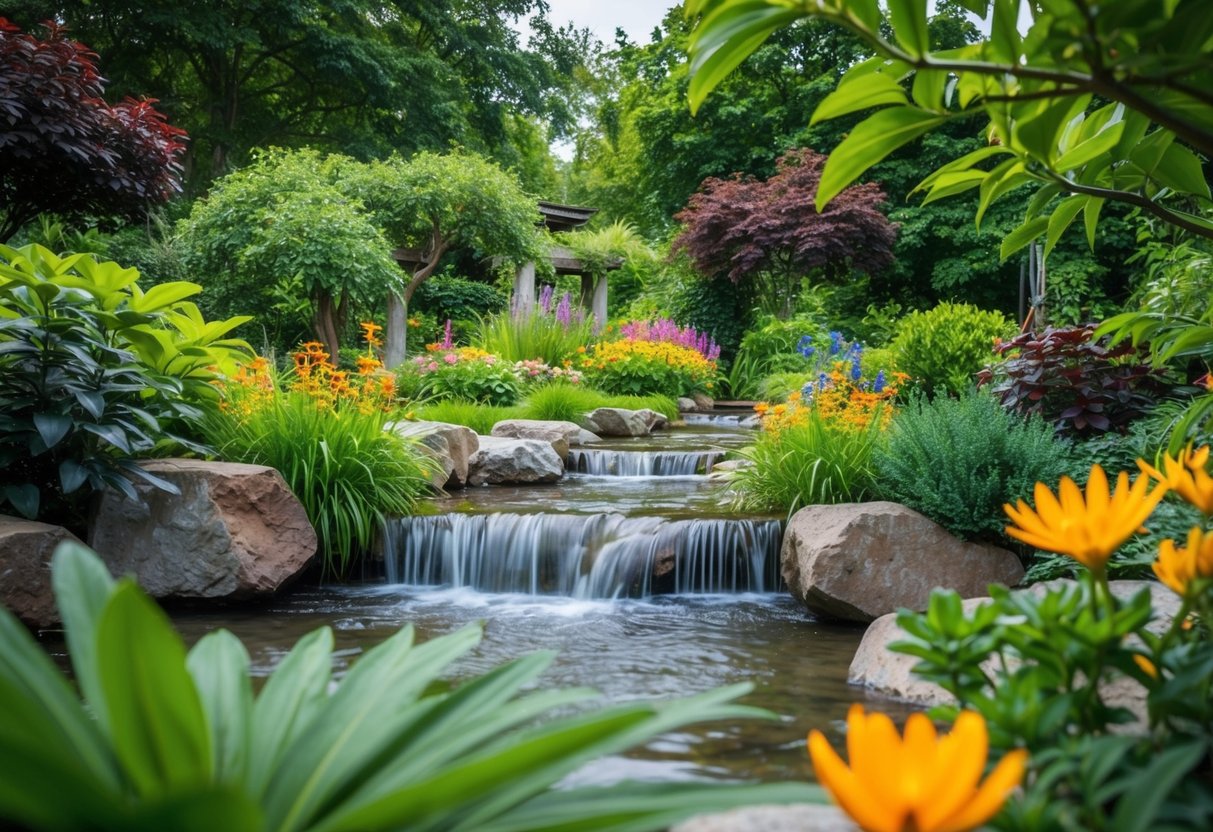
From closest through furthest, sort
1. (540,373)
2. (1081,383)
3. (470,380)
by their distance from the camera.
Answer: (1081,383) < (470,380) < (540,373)

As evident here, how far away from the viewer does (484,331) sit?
42.3 ft

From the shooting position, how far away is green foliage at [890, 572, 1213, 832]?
1021 mm

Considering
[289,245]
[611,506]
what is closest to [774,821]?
[611,506]

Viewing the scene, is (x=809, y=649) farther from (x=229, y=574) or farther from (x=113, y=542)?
(x=113, y=542)

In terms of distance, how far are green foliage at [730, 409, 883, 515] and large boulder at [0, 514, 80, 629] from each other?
3604 mm

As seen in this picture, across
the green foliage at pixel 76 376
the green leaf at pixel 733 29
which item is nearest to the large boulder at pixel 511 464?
the green foliage at pixel 76 376

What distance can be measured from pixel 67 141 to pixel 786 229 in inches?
441

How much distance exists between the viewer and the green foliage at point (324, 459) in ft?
A: 17.0

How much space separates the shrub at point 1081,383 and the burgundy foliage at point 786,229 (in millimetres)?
9564

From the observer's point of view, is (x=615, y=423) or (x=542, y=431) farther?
(x=615, y=423)

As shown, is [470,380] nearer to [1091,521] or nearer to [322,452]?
[322,452]

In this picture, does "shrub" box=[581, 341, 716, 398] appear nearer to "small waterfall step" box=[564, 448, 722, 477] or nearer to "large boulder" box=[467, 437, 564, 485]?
"small waterfall step" box=[564, 448, 722, 477]

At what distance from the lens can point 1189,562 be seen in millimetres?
1154

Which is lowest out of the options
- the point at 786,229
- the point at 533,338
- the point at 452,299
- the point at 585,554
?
the point at 585,554
